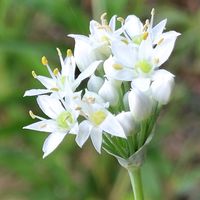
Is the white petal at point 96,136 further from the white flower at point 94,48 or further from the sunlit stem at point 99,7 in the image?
the sunlit stem at point 99,7

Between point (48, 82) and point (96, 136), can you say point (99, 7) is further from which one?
point (96, 136)

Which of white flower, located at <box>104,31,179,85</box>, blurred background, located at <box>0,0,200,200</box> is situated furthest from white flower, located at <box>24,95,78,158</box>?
blurred background, located at <box>0,0,200,200</box>

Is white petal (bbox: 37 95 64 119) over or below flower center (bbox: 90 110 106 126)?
over

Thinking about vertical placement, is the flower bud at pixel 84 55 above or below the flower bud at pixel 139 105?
above

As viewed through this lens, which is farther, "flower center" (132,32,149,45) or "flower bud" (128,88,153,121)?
"flower center" (132,32,149,45)

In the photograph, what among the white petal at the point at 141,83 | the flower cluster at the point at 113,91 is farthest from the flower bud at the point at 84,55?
the white petal at the point at 141,83

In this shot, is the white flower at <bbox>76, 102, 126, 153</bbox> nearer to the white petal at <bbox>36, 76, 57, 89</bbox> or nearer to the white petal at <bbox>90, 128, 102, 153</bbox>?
the white petal at <bbox>90, 128, 102, 153</bbox>

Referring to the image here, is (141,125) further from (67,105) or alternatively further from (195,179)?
(195,179)
